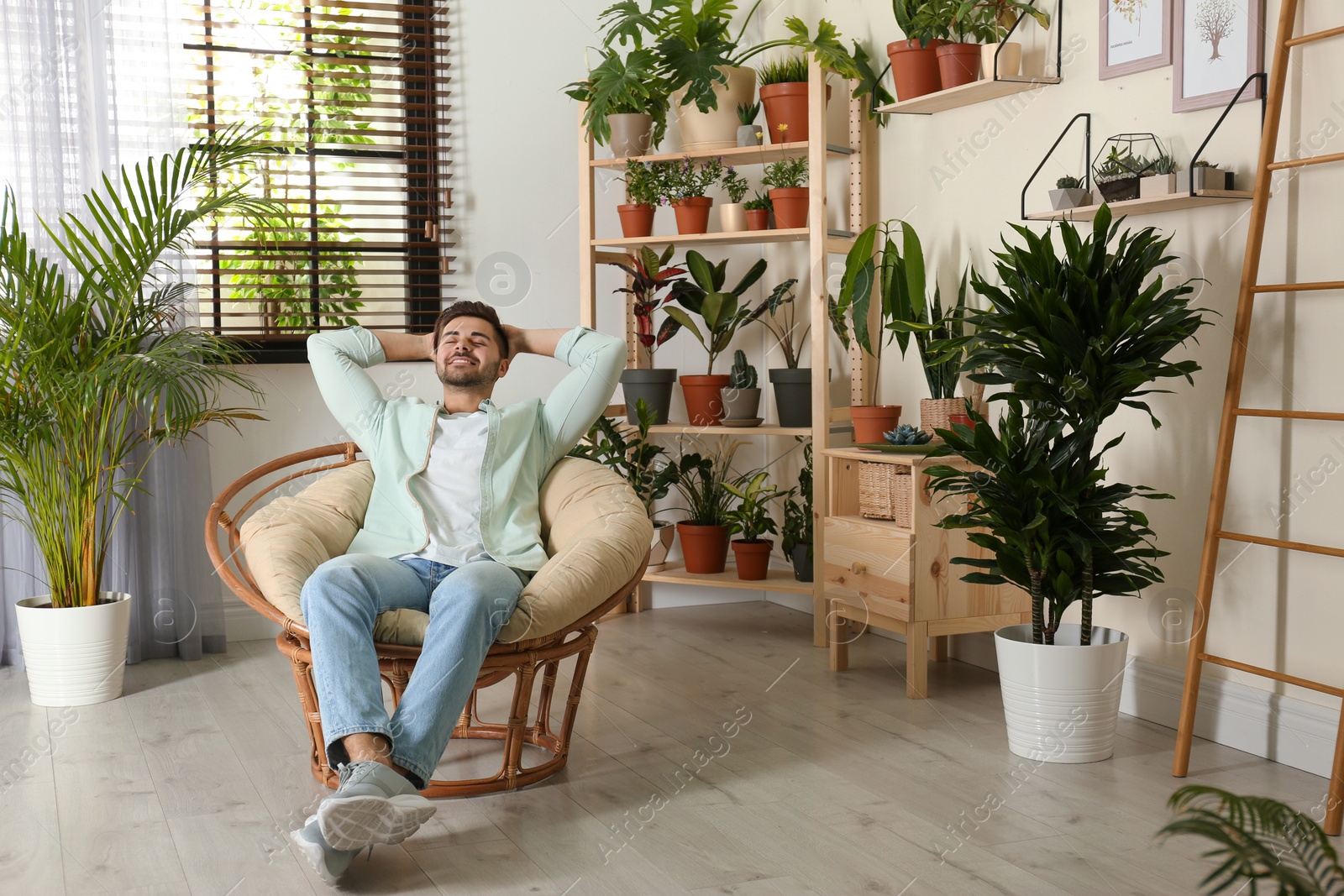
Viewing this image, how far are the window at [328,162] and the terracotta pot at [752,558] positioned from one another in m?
1.39

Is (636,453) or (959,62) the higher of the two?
(959,62)

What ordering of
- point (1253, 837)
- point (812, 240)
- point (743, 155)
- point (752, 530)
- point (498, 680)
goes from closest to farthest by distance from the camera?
1. point (1253, 837)
2. point (498, 680)
3. point (812, 240)
4. point (743, 155)
5. point (752, 530)

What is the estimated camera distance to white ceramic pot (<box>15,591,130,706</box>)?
3.25 meters

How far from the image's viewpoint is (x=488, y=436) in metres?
2.80

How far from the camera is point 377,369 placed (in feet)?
13.7

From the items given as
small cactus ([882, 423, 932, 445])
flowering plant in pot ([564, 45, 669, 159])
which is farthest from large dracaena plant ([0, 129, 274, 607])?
small cactus ([882, 423, 932, 445])

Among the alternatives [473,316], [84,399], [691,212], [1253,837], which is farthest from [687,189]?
[1253,837]

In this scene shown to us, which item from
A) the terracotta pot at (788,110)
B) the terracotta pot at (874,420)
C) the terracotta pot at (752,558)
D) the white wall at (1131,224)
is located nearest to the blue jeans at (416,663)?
the terracotta pot at (874,420)

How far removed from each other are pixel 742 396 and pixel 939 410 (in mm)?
927

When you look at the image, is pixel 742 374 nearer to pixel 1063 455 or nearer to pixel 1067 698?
pixel 1063 455

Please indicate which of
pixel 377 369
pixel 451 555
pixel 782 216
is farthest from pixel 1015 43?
pixel 377 369

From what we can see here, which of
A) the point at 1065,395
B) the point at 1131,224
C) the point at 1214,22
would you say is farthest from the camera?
the point at 1131,224

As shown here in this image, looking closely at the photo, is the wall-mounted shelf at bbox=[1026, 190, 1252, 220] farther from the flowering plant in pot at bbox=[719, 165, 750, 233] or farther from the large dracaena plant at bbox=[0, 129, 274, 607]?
the large dracaena plant at bbox=[0, 129, 274, 607]

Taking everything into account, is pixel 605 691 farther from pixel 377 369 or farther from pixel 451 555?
pixel 377 369
